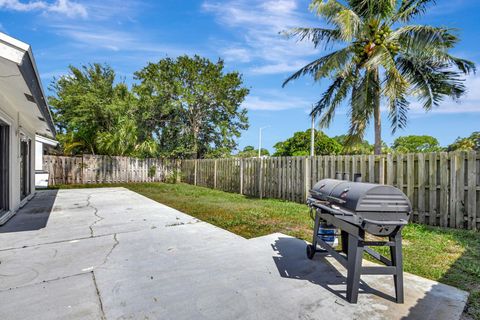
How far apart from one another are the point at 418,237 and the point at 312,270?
108 inches

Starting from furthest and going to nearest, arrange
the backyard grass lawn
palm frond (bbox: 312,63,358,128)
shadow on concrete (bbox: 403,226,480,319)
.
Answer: palm frond (bbox: 312,63,358,128) → the backyard grass lawn → shadow on concrete (bbox: 403,226,480,319)

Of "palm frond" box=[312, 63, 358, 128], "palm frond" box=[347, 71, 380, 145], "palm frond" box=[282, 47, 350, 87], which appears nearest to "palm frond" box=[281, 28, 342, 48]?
"palm frond" box=[282, 47, 350, 87]

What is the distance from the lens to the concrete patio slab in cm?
227

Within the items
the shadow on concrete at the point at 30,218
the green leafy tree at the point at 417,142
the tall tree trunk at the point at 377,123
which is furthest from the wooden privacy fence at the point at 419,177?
the green leafy tree at the point at 417,142

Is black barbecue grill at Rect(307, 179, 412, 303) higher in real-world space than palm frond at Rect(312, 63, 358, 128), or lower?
lower

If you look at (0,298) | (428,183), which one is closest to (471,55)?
(428,183)

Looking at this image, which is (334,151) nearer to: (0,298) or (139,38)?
(139,38)

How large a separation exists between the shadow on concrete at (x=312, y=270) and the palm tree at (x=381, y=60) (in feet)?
25.2

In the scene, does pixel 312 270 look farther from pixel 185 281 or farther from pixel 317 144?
pixel 317 144

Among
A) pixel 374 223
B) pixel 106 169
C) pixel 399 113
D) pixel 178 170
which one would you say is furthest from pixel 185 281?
pixel 106 169

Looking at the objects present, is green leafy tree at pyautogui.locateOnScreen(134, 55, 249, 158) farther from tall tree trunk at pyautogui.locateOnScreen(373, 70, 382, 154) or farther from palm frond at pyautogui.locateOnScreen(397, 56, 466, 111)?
palm frond at pyautogui.locateOnScreen(397, 56, 466, 111)

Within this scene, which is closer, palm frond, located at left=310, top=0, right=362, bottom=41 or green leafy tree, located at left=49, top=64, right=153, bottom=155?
palm frond, located at left=310, top=0, right=362, bottom=41

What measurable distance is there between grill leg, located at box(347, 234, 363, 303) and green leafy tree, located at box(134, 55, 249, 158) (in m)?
16.7

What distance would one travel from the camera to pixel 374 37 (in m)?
9.72
